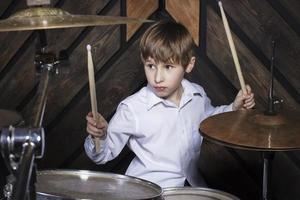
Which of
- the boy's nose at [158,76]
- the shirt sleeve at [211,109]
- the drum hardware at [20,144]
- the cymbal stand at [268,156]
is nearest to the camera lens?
the drum hardware at [20,144]

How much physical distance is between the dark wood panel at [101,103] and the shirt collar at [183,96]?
0.35 meters

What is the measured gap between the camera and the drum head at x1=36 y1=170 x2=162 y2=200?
118cm

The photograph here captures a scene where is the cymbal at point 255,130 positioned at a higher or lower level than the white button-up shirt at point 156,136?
higher

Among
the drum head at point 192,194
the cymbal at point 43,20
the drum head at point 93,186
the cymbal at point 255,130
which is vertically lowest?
the drum head at point 192,194

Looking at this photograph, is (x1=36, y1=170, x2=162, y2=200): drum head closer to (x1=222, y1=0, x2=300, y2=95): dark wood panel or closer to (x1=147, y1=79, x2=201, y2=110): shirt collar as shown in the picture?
(x1=147, y1=79, x2=201, y2=110): shirt collar

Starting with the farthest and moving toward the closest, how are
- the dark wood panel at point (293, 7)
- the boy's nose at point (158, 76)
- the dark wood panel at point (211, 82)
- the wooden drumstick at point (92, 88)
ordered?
the dark wood panel at point (211, 82) → the dark wood panel at point (293, 7) → the boy's nose at point (158, 76) → the wooden drumstick at point (92, 88)

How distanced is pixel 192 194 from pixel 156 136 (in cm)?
28

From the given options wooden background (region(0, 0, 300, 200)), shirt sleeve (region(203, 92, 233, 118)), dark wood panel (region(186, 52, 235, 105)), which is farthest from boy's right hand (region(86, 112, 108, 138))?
dark wood panel (region(186, 52, 235, 105))

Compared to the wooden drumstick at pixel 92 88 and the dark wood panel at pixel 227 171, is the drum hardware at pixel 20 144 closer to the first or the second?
the wooden drumstick at pixel 92 88

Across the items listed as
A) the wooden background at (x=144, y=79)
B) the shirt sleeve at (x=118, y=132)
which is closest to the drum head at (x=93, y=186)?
the shirt sleeve at (x=118, y=132)

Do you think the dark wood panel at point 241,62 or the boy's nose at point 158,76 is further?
the dark wood panel at point 241,62

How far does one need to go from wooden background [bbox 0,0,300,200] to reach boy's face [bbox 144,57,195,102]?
1.25 feet

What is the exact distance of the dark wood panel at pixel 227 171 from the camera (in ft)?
6.47

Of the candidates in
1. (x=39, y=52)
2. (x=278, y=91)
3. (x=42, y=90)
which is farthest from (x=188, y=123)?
(x=42, y=90)
